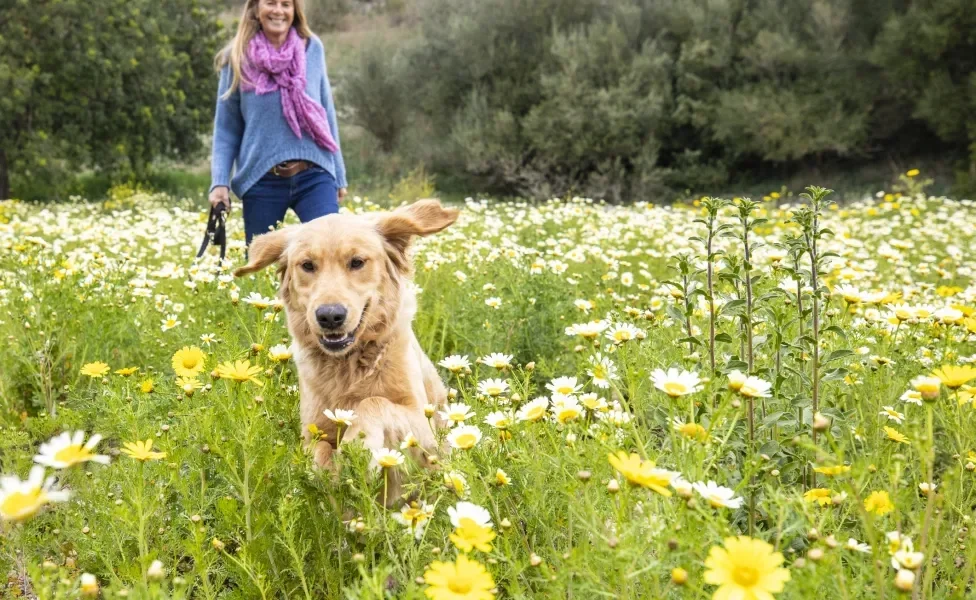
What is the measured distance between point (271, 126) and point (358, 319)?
268 centimetres

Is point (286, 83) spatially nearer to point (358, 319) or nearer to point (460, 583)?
point (358, 319)

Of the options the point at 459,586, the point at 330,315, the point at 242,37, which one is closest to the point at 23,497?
the point at 459,586

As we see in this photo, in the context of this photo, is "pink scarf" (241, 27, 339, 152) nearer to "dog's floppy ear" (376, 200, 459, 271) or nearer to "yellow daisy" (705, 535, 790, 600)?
"dog's floppy ear" (376, 200, 459, 271)

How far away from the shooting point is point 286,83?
205 inches

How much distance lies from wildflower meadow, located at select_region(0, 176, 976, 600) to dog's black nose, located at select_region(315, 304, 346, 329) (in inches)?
9.6

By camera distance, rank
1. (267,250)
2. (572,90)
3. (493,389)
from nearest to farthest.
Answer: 1. (493,389)
2. (267,250)
3. (572,90)

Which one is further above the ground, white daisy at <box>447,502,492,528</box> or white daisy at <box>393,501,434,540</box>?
white daisy at <box>447,502,492,528</box>

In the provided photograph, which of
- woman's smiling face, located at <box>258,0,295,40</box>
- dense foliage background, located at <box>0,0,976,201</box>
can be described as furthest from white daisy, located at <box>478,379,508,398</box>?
dense foliage background, located at <box>0,0,976,201</box>

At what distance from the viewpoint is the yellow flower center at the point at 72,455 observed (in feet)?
4.54

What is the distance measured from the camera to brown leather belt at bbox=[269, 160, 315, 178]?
5238mm

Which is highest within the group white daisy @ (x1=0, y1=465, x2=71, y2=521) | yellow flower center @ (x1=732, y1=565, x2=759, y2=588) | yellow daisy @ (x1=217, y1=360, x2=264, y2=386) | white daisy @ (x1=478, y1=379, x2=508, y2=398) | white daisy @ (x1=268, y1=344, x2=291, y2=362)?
white daisy @ (x1=0, y1=465, x2=71, y2=521)

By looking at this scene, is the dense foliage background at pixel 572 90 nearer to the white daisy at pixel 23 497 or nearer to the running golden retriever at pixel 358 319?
the running golden retriever at pixel 358 319

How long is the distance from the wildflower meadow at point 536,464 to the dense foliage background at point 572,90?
16301mm

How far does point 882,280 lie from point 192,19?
21544 mm
